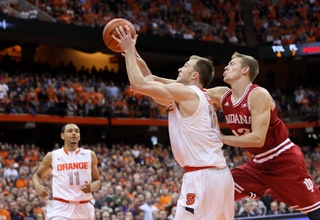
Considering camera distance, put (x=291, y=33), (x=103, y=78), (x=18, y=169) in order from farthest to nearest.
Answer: (x=291, y=33) < (x=103, y=78) < (x=18, y=169)

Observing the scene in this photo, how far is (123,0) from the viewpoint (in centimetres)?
2166

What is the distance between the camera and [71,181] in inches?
237

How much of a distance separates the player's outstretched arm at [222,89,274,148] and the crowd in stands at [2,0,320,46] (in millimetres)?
14648

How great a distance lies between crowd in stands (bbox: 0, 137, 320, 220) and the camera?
9366 mm

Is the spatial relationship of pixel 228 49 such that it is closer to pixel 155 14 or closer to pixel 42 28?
pixel 155 14

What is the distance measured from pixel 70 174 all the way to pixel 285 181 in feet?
10.3

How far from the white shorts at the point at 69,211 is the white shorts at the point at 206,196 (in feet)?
8.38

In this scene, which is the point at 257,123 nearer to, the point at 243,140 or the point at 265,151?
the point at 243,140

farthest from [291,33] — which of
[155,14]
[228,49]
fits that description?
[155,14]

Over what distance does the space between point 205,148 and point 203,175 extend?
261 millimetres

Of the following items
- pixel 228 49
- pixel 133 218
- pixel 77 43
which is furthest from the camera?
pixel 228 49

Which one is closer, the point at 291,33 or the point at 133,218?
the point at 133,218

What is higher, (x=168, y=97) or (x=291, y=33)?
(x=291, y=33)

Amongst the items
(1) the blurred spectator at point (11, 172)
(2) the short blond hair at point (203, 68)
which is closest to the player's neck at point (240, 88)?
(2) the short blond hair at point (203, 68)
